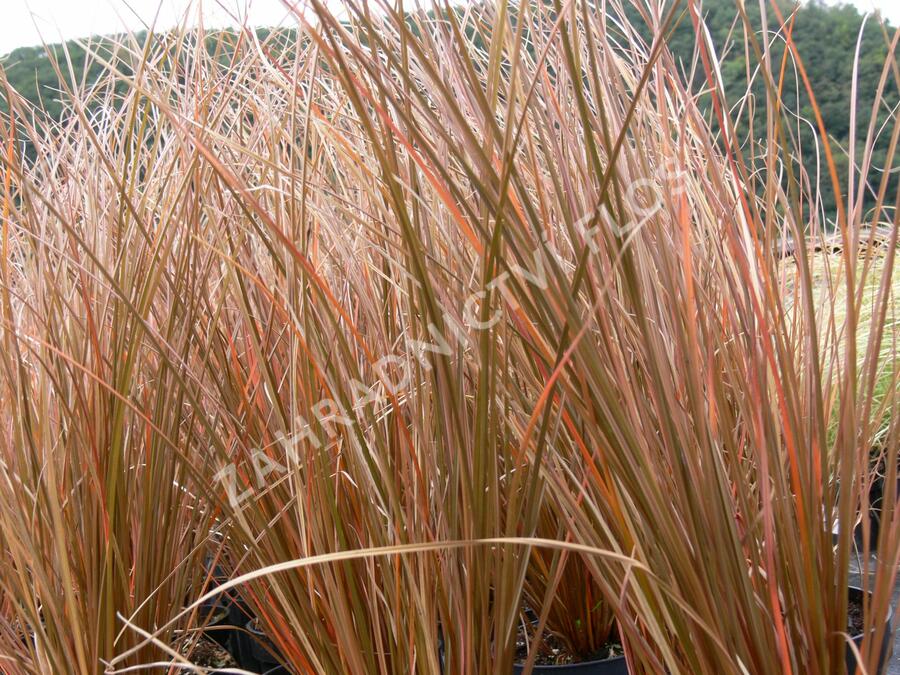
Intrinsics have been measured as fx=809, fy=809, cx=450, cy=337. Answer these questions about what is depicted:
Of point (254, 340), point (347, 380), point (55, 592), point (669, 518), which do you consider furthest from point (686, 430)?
point (55, 592)

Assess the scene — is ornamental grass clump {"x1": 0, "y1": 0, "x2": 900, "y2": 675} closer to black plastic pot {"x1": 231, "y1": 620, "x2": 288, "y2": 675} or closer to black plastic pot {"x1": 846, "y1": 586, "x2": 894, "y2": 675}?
black plastic pot {"x1": 846, "y1": 586, "x2": 894, "y2": 675}

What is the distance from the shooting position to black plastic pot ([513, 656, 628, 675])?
0.92 meters

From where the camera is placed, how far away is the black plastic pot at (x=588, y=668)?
92 cm

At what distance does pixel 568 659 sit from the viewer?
100 centimetres

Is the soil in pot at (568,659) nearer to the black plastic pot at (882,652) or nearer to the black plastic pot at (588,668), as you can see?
the black plastic pot at (588,668)

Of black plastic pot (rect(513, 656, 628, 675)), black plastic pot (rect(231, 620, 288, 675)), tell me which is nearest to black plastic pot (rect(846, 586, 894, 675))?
black plastic pot (rect(513, 656, 628, 675))

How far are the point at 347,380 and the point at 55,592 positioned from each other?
421 millimetres

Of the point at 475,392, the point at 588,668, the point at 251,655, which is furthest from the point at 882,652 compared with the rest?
the point at 251,655

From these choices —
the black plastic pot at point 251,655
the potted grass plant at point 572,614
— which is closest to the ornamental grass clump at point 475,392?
the potted grass plant at point 572,614

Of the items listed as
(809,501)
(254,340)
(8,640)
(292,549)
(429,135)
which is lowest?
(8,640)

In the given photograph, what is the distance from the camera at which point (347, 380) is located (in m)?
0.83

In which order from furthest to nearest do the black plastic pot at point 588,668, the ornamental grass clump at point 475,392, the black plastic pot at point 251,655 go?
the black plastic pot at point 251,655
the black plastic pot at point 588,668
the ornamental grass clump at point 475,392

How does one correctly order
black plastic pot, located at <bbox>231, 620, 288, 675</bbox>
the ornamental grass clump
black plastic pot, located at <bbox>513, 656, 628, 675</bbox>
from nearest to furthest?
the ornamental grass clump, black plastic pot, located at <bbox>513, 656, 628, 675</bbox>, black plastic pot, located at <bbox>231, 620, 288, 675</bbox>

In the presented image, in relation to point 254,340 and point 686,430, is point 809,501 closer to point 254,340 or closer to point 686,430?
point 686,430
